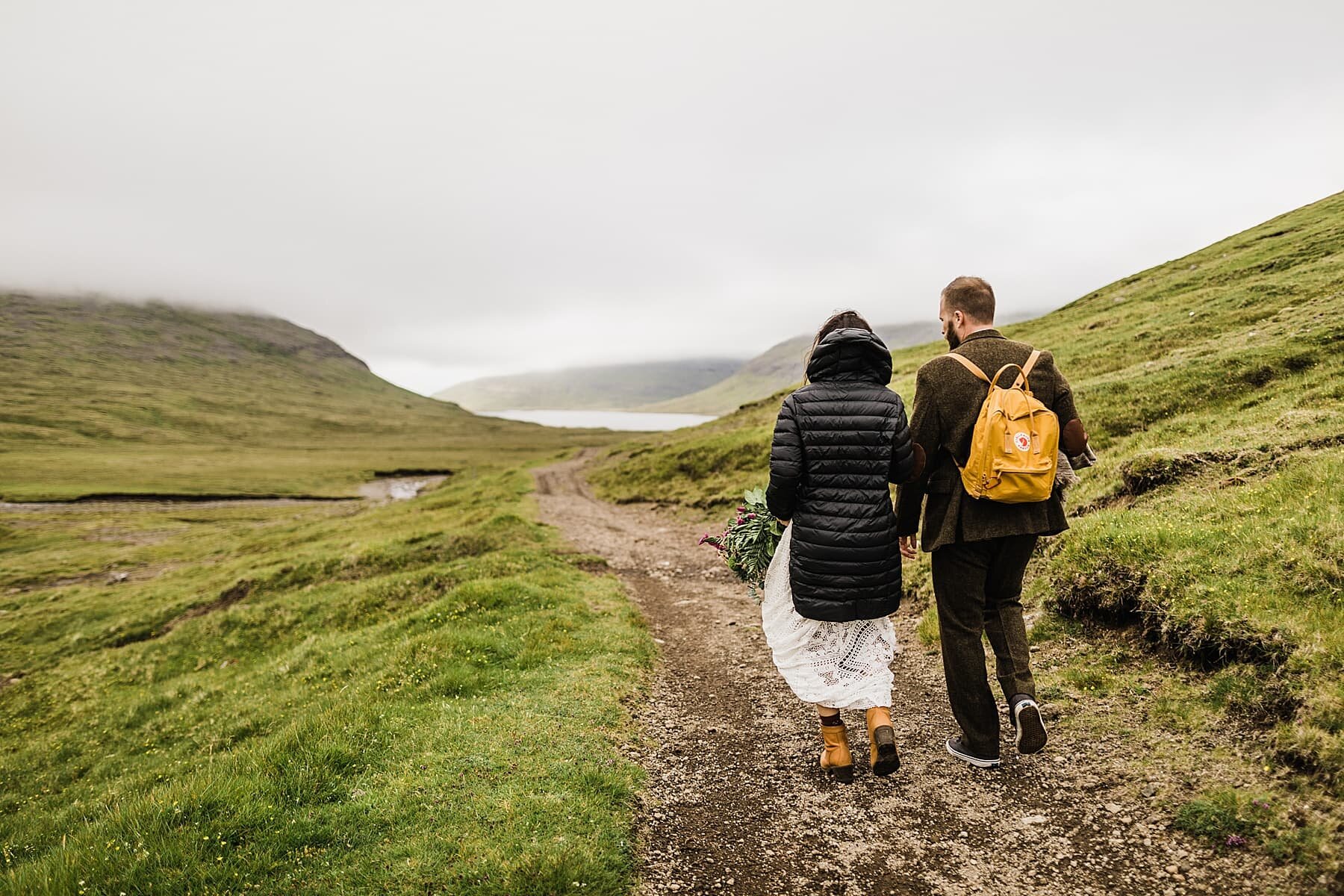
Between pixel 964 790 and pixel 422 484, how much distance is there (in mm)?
101905

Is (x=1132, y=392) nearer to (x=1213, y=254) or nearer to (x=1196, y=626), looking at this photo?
(x=1196, y=626)

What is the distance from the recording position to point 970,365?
20.5ft

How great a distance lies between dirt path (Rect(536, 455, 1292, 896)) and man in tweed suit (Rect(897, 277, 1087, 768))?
2.08 feet

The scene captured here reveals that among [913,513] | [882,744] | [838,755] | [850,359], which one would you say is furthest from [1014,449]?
[838,755]

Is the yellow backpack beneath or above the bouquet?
above

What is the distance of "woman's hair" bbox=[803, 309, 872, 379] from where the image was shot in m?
6.73

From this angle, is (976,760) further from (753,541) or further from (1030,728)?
(753,541)

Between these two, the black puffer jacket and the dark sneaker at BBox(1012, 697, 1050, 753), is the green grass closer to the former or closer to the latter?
the black puffer jacket

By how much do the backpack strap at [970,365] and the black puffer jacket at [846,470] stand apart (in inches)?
26.7

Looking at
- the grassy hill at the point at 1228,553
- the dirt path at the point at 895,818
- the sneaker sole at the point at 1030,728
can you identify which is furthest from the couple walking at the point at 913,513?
the grassy hill at the point at 1228,553

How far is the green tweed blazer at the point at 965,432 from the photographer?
6.11m

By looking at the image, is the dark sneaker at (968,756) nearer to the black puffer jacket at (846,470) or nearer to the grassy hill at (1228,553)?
the grassy hill at (1228,553)

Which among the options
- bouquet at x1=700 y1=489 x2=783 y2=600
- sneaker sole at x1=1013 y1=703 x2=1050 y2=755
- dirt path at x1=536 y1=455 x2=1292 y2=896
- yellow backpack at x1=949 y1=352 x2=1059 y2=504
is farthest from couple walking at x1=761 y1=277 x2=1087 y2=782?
bouquet at x1=700 y1=489 x2=783 y2=600

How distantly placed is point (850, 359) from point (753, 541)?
284 cm
